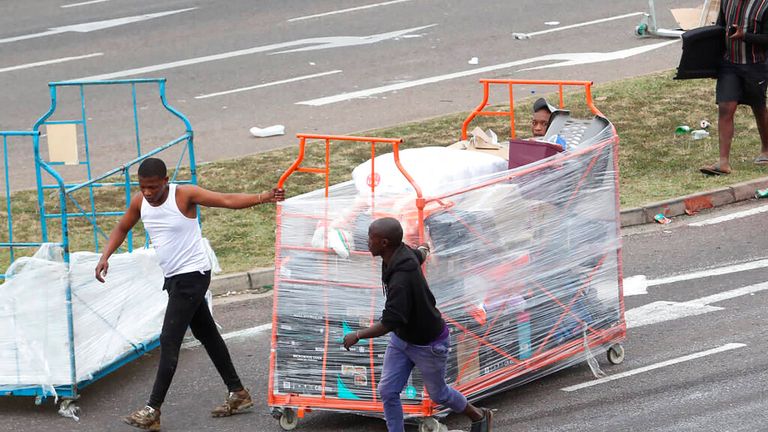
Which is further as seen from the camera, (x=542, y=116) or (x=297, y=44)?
(x=297, y=44)

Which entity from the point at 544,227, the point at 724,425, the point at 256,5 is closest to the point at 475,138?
the point at 544,227

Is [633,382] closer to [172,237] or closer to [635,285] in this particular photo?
[635,285]

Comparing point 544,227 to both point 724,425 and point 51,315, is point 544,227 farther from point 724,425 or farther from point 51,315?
point 51,315

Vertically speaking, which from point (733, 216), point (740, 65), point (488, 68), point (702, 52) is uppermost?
point (702, 52)

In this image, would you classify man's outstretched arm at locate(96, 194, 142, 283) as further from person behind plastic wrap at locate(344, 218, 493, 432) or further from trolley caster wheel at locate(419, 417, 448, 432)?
trolley caster wheel at locate(419, 417, 448, 432)

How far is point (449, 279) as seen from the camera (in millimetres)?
7016

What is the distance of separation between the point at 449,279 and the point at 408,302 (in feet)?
2.56

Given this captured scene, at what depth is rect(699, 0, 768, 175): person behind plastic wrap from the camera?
12.0m

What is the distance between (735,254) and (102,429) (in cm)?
555

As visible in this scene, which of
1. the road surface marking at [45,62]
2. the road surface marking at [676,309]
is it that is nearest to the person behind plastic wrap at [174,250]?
the road surface marking at [676,309]

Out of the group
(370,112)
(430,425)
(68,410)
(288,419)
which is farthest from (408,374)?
(370,112)

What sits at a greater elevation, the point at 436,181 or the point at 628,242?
the point at 436,181

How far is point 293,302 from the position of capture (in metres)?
7.21

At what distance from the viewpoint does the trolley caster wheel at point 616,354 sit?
8.11 m
